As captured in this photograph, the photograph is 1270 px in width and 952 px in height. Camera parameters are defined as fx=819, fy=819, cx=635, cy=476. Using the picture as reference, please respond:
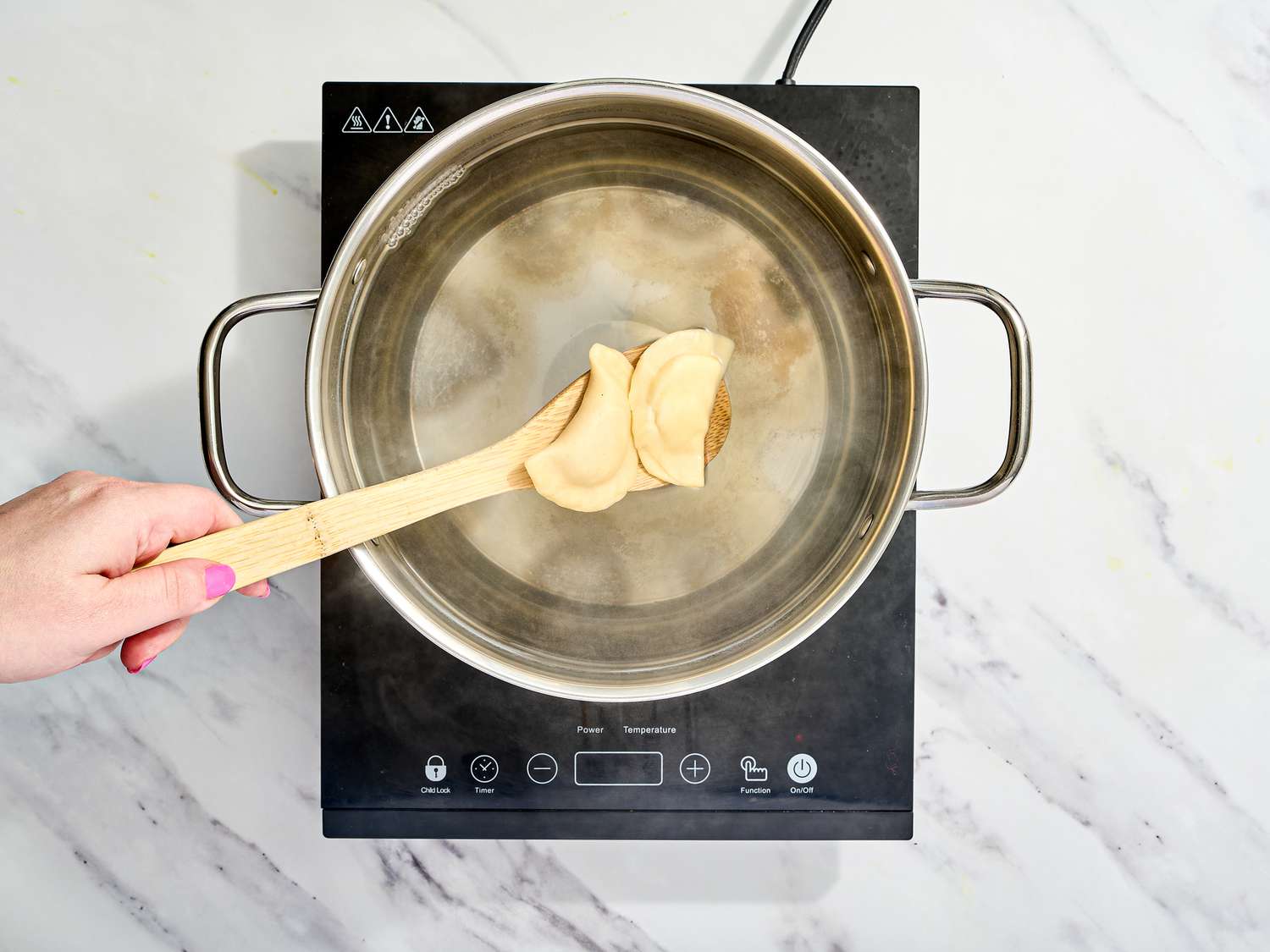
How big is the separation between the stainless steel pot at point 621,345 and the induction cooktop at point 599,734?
0.05 meters

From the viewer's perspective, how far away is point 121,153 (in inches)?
23.2

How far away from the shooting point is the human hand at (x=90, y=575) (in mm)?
390

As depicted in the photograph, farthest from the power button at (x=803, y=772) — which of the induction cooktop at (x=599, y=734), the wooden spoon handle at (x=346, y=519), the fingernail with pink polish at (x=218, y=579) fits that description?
the fingernail with pink polish at (x=218, y=579)

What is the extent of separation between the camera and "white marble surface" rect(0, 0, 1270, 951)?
1.92 feet

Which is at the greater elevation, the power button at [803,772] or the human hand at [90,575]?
the human hand at [90,575]

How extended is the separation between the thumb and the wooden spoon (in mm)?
14

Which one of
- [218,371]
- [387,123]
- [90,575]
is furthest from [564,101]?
[90,575]

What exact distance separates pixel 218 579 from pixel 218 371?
114 millimetres

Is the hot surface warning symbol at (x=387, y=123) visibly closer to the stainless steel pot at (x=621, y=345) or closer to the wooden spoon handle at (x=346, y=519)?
the stainless steel pot at (x=621, y=345)

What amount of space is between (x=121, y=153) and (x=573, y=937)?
25.9 inches

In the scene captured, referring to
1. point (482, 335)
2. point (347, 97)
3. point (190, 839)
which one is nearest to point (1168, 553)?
point (482, 335)

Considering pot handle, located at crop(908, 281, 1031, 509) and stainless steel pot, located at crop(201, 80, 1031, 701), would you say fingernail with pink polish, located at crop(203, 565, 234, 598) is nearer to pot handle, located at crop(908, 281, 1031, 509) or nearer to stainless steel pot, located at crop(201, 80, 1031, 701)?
stainless steel pot, located at crop(201, 80, 1031, 701)

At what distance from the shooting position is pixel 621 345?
0.53 m

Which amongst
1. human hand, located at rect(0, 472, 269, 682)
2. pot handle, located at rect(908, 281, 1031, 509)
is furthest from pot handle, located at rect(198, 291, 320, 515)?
pot handle, located at rect(908, 281, 1031, 509)
